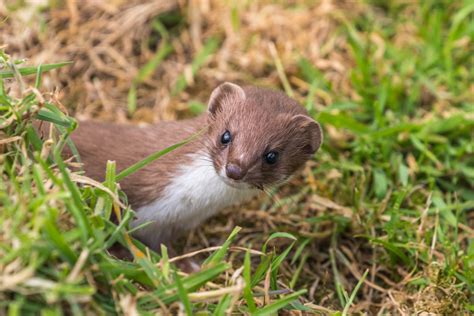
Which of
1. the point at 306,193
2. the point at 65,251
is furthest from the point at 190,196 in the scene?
the point at 65,251

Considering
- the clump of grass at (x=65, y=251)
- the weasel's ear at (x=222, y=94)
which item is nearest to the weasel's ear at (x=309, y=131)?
the weasel's ear at (x=222, y=94)

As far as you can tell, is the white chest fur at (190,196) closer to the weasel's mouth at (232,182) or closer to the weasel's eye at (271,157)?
the weasel's mouth at (232,182)

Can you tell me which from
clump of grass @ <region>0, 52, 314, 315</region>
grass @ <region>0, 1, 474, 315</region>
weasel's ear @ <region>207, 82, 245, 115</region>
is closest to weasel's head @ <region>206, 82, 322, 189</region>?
weasel's ear @ <region>207, 82, 245, 115</region>

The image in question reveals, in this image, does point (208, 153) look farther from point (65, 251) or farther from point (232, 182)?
point (65, 251)

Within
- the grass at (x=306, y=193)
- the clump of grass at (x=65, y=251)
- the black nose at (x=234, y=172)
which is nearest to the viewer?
the clump of grass at (x=65, y=251)

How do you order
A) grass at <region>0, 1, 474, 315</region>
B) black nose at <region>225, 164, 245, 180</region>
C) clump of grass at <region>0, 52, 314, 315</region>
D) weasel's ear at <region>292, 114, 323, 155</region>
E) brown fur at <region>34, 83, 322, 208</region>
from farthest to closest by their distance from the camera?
weasel's ear at <region>292, 114, 323, 155</region>
brown fur at <region>34, 83, 322, 208</region>
black nose at <region>225, 164, 245, 180</region>
grass at <region>0, 1, 474, 315</region>
clump of grass at <region>0, 52, 314, 315</region>

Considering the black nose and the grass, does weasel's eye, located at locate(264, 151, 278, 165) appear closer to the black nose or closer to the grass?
the black nose
